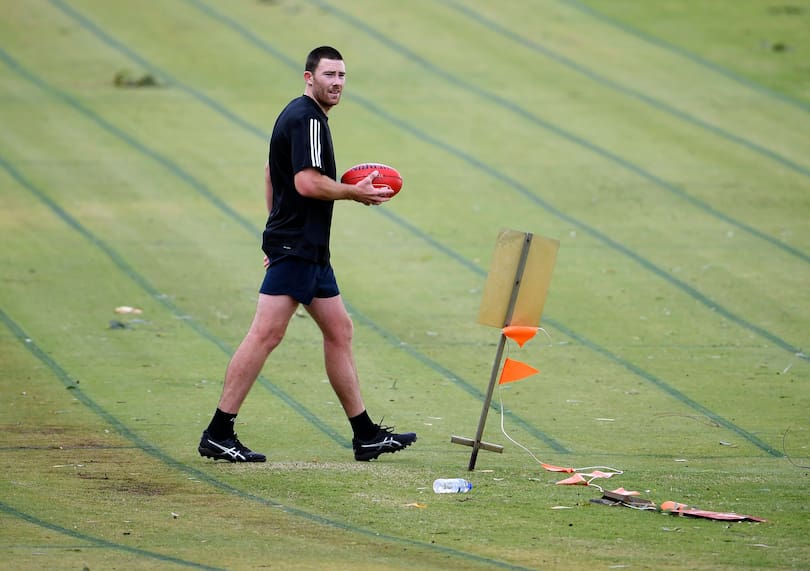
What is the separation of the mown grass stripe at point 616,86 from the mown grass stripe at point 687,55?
1.52 meters

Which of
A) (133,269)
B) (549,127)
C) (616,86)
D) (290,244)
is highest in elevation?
(616,86)

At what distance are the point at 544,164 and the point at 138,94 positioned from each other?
5.58 metres

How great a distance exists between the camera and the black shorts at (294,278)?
7000 mm

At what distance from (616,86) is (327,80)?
11.4m

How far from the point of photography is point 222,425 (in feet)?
23.0

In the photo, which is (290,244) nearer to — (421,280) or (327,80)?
(327,80)

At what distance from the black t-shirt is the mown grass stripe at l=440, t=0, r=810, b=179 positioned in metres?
9.37

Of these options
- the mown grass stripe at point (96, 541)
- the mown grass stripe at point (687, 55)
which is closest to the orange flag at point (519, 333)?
the mown grass stripe at point (96, 541)

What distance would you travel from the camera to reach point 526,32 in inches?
786

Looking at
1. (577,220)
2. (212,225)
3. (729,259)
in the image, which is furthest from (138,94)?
(729,259)

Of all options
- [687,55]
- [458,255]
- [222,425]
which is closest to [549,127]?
[687,55]

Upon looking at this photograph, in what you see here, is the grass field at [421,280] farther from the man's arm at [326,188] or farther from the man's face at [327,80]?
the man's face at [327,80]

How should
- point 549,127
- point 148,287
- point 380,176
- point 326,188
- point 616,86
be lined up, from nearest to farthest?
point 326,188 < point 380,176 < point 148,287 < point 549,127 < point 616,86

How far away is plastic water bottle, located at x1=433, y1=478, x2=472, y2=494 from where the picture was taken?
6480 millimetres
